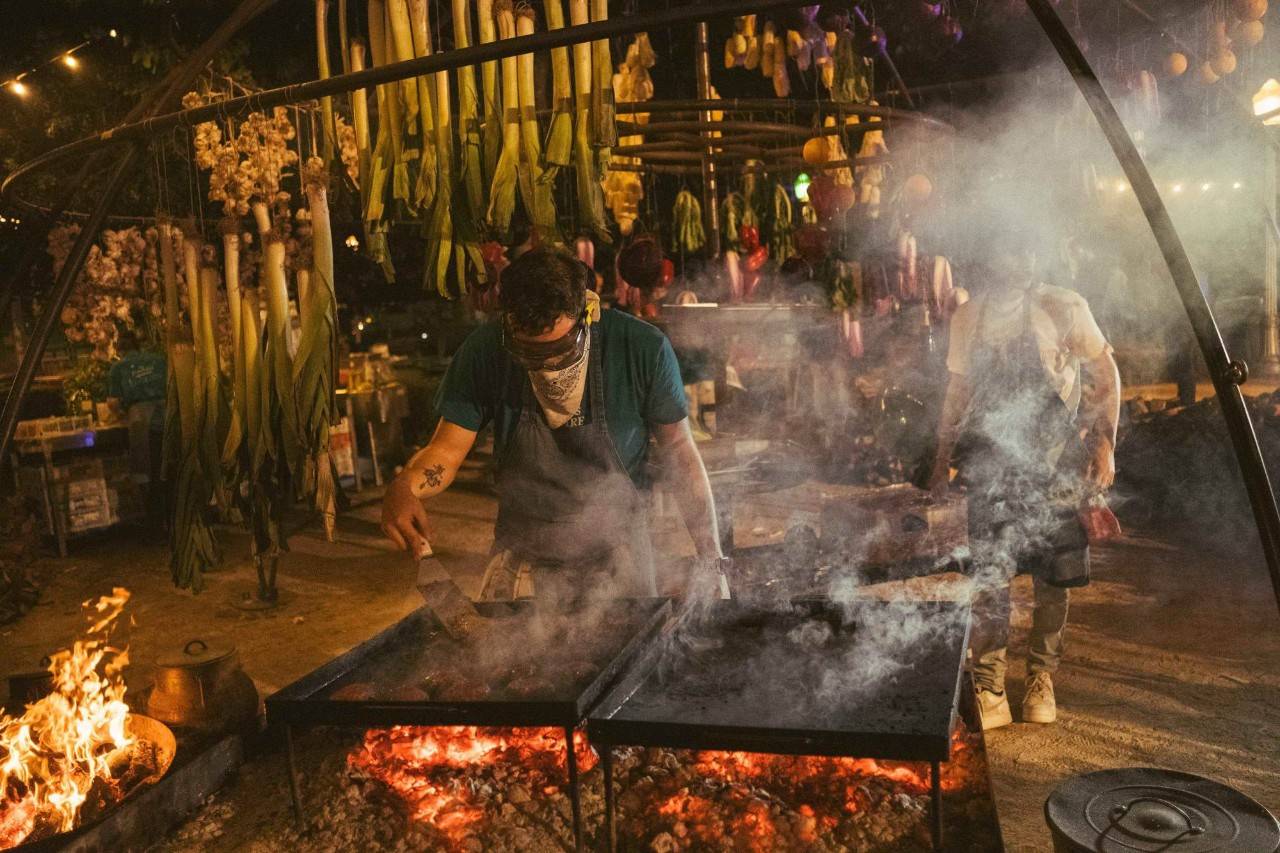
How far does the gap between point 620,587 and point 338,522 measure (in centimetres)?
773

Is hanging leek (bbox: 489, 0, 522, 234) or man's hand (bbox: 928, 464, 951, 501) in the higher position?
hanging leek (bbox: 489, 0, 522, 234)

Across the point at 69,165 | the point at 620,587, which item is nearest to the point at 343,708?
the point at 620,587

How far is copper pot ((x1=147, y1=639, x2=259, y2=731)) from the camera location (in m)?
3.84

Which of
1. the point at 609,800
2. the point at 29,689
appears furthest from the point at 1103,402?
the point at 29,689

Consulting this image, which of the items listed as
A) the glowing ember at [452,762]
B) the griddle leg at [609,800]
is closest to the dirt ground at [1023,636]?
the glowing ember at [452,762]

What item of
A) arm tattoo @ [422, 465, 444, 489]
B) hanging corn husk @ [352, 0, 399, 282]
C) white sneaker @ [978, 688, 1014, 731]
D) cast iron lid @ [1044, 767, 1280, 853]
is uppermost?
hanging corn husk @ [352, 0, 399, 282]

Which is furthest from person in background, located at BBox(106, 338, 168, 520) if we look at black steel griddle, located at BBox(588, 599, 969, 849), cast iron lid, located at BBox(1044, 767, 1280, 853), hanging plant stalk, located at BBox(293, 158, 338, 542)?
cast iron lid, located at BBox(1044, 767, 1280, 853)

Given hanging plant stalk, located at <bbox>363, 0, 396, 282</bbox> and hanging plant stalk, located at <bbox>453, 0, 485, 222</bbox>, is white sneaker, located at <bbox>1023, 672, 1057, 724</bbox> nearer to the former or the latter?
hanging plant stalk, located at <bbox>453, 0, 485, 222</bbox>

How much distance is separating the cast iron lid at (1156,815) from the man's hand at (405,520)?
7.67 feet

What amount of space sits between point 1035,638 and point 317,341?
408 cm

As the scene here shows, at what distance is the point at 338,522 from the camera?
10.6m

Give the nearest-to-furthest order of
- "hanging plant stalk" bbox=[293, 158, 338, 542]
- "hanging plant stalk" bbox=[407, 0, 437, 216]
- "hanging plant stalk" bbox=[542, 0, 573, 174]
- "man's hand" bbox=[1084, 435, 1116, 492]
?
"hanging plant stalk" bbox=[542, 0, 573, 174], "hanging plant stalk" bbox=[407, 0, 437, 216], "hanging plant stalk" bbox=[293, 158, 338, 542], "man's hand" bbox=[1084, 435, 1116, 492]

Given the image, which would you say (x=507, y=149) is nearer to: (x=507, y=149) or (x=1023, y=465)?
(x=507, y=149)

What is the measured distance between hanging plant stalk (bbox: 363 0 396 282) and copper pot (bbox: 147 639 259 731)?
1.95m
